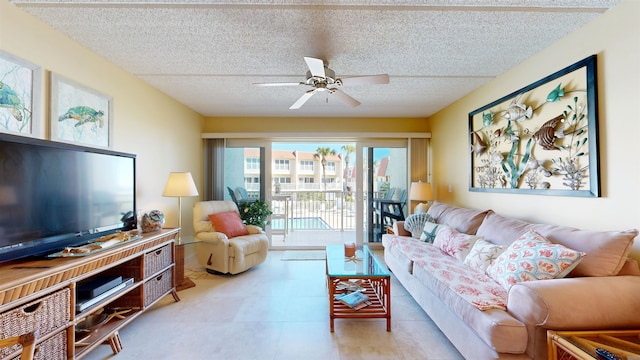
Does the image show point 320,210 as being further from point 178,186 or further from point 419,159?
point 178,186

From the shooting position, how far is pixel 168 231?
2.55m

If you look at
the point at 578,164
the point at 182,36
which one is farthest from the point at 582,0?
the point at 182,36

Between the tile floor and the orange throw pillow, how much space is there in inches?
29.8

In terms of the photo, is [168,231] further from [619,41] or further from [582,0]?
[619,41]

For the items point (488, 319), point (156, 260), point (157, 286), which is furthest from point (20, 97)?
point (488, 319)

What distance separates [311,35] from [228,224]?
8.44 feet

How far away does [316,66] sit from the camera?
1.96 meters

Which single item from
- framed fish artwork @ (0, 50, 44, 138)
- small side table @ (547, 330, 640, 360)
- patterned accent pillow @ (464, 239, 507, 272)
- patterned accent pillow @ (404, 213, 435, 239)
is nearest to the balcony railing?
patterned accent pillow @ (404, 213, 435, 239)

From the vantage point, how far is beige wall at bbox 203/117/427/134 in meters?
4.43

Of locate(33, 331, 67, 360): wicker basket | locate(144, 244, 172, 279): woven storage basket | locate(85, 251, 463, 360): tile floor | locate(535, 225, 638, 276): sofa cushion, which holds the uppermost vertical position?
locate(535, 225, 638, 276): sofa cushion

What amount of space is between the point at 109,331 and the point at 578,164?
3553 millimetres

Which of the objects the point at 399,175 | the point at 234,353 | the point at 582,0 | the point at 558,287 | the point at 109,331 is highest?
the point at 582,0

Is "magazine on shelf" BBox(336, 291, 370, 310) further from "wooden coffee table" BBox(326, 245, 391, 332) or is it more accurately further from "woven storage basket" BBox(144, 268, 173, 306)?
"woven storage basket" BBox(144, 268, 173, 306)

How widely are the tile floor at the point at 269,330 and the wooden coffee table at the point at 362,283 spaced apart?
5.0 inches
